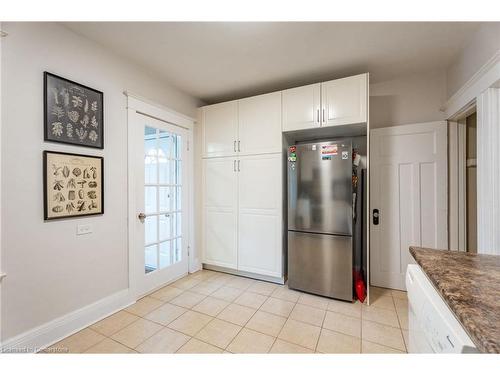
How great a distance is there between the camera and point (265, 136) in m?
2.54

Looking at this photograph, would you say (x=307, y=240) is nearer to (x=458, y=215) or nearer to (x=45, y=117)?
(x=458, y=215)

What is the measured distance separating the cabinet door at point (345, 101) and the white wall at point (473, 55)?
0.77 meters

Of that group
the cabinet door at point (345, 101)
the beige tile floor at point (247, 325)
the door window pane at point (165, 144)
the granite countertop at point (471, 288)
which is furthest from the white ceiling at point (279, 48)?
the beige tile floor at point (247, 325)

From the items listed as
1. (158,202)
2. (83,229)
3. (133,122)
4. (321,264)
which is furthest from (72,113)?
(321,264)

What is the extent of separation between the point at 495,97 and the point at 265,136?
1853 millimetres

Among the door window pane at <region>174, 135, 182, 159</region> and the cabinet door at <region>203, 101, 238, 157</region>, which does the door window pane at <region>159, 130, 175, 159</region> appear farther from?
the cabinet door at <region>203, 101, 238, 157</region>

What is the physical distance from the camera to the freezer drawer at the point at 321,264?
213 cm

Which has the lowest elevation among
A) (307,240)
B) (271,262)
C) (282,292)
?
(282,292)

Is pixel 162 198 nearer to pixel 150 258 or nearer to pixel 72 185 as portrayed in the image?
pixel 150 258

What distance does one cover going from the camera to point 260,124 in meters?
2.56

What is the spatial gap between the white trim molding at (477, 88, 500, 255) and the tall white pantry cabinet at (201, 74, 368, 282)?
0.82 m

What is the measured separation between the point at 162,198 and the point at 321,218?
1.79m

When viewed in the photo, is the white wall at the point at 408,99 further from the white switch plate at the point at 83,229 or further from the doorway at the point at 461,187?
the white switch plate at the point at 83,229
